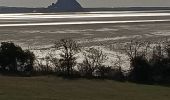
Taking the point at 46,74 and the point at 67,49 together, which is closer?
the point at 46,74

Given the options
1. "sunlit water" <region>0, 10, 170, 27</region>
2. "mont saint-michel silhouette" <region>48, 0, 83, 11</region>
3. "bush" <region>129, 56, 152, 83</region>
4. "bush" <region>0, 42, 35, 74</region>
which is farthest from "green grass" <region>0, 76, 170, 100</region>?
"mont saint-michel silhouette" <region>48, 0, 83, 11</region>

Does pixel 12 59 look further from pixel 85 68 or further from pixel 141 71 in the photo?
pixel 141 71

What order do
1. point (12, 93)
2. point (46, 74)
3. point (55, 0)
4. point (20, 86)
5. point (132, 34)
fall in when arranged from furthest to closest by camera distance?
point (55, 0) < point (132, 34) < point (46, 74) < point (20, 86) < point (12, 93)

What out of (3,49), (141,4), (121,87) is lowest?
(121,87)

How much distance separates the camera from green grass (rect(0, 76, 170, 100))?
1698cm

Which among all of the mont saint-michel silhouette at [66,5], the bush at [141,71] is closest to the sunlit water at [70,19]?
the bush at [141,71]

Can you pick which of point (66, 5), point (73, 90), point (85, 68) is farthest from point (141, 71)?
point (66, 5)

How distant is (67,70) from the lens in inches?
966

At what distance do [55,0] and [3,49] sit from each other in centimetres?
13366

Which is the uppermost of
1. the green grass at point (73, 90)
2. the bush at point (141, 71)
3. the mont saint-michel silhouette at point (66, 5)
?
the mont saint-michel silhouette at point (66, 5)

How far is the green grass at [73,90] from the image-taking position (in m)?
17.0

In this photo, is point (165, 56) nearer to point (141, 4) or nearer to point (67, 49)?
point (67, 49)

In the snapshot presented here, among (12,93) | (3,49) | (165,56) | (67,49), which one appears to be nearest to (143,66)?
(165,56)

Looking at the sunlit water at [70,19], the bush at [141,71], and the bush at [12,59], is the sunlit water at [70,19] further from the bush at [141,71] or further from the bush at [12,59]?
the bush at [141,71]
